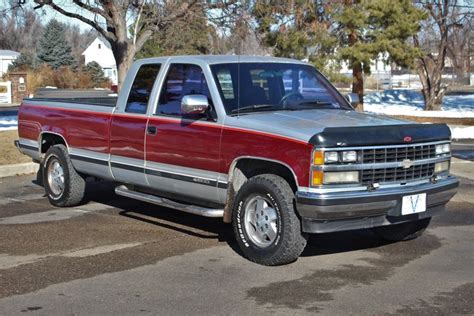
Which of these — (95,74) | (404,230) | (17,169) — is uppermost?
(95,74)

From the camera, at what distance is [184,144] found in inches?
288

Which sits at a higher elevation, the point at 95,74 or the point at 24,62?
the point at 24,62

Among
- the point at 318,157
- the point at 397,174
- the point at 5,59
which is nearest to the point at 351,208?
the point at 318,157

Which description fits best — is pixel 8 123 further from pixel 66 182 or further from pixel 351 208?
pixel 351 208

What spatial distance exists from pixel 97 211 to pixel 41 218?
29.0 inches

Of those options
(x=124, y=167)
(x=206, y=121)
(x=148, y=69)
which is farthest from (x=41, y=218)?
(x=206, y=121)

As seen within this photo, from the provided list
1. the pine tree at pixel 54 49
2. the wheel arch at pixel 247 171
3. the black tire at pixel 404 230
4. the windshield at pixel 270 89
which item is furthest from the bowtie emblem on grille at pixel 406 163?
the pine tree at pixel 54 49

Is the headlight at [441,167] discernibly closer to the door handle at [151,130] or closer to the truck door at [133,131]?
the door handle at [151,130]

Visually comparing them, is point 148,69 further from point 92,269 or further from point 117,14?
point 117,14

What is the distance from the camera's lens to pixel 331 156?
19.8ft

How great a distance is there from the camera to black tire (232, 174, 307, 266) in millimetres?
6305

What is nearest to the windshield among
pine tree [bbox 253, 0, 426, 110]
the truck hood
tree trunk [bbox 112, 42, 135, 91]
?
the truck hood

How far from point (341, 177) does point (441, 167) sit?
138 cm

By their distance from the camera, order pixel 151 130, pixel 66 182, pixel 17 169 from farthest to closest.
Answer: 1. pixel 17 169
2. pixel 66 182
3. pixel 151 130
